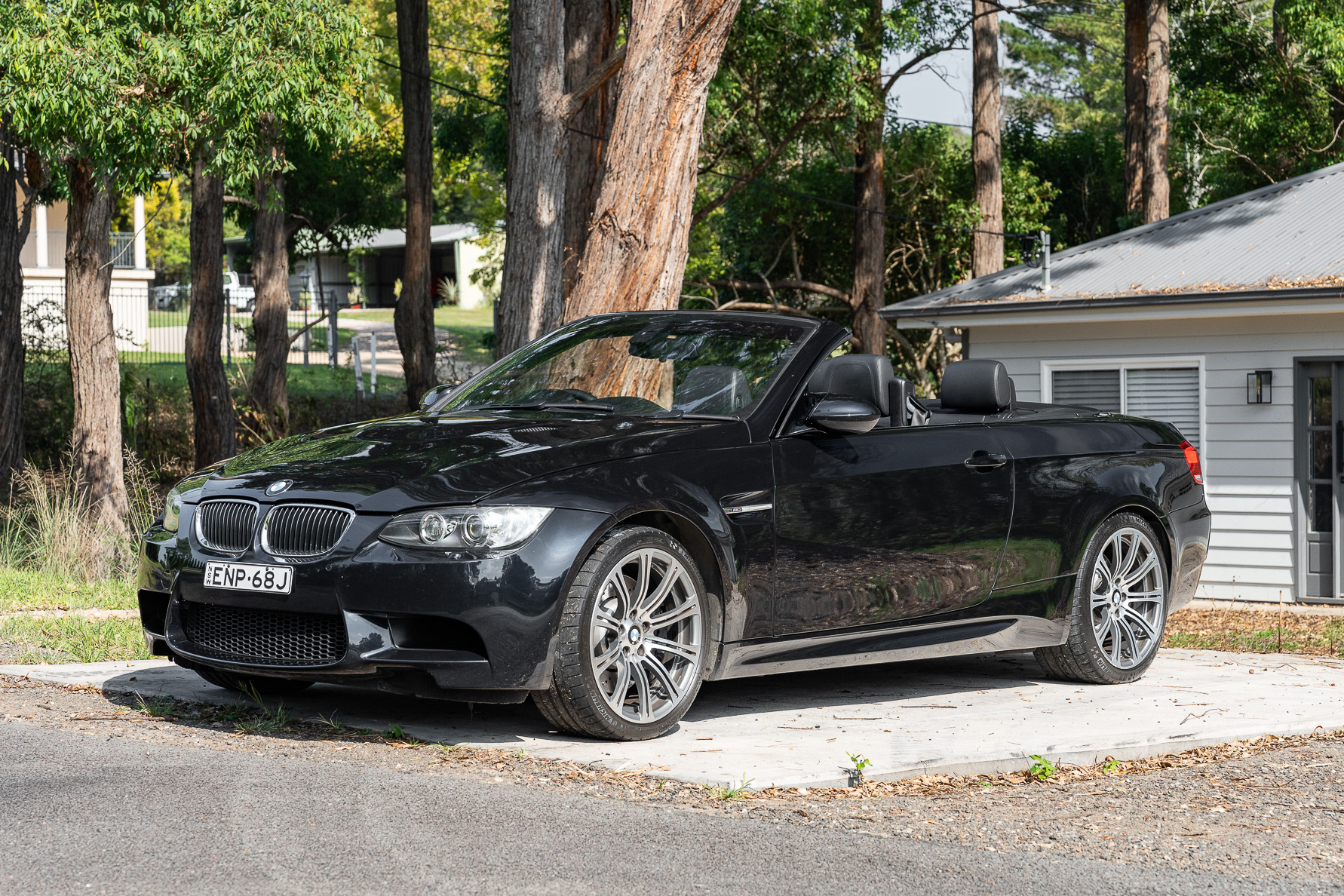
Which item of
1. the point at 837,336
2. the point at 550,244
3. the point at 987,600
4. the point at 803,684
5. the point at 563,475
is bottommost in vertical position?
the point at 803,684

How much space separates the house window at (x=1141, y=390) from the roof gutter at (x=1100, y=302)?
3.27 ft

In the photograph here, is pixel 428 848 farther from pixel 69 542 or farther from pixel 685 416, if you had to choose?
pixel 69 542

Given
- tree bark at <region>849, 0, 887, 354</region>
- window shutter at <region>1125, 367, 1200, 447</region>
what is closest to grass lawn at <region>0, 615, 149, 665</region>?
window shutter at <region>1125, 367, 1200, 447</region>

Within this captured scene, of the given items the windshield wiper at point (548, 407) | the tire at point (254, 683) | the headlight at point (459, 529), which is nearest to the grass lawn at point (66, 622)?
the tire at point (254, 683)

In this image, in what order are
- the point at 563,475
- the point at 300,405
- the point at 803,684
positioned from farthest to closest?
the point at 300,405 → the point at 803,684 → the point at 563,475

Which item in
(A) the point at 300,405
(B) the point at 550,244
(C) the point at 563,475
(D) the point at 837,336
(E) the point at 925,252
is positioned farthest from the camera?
(E) the point at 925,252

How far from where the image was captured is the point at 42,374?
22766 millimetres

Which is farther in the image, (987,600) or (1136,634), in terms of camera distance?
(1136,634)

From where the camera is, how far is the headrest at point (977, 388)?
737 centimetres

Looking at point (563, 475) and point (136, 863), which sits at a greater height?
Result: point (563, 475)

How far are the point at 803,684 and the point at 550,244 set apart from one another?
8.03 metres

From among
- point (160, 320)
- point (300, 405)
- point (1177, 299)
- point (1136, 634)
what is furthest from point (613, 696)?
point (160, 320)

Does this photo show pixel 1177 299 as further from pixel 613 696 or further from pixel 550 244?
pixel 613 696

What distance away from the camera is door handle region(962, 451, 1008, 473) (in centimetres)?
697
